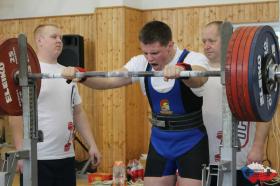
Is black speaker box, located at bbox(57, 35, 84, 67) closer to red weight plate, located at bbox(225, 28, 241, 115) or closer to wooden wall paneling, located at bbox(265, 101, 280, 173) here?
wooden wall paneling, located at bbox(265, 101, 280, 173)

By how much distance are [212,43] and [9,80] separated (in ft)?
4.23

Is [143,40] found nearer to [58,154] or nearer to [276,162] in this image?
[58,154]

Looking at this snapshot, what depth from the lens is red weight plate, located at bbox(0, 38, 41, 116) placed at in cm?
296

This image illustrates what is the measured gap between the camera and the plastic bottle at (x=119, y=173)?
6719 millimetres

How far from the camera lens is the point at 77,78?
296cm

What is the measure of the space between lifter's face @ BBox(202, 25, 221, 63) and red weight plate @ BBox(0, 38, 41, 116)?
3.74 feet

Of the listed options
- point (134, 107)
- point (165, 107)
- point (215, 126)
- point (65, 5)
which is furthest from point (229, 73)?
point (65, 5)

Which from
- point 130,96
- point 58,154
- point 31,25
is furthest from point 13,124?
point 31,25

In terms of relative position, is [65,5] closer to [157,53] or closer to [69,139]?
[69,139]

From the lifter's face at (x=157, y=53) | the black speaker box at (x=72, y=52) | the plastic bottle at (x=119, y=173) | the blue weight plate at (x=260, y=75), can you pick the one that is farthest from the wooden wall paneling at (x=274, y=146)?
the blue weight plate at (x=260, y=75)

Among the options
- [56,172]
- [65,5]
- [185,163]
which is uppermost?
[65,5]

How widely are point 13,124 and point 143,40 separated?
121cm

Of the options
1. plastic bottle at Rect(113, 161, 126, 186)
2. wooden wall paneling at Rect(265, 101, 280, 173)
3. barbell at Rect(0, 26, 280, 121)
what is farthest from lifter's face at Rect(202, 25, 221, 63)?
wooden wall paneling at Rect(265, 101, 280, 173)

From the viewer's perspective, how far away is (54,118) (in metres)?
3.41
